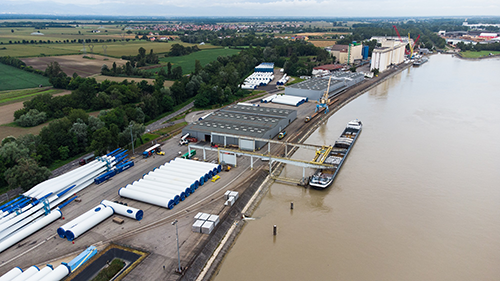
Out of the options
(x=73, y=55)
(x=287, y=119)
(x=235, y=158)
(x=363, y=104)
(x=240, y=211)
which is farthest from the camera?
(x=73, y=55)

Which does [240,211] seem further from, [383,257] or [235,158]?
[383,257]

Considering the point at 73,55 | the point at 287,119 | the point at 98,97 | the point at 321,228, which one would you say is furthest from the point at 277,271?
the point at 73,55

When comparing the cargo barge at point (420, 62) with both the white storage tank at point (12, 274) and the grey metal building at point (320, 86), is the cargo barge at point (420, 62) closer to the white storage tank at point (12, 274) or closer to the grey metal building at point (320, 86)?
the grey metal building at point (320, 86)

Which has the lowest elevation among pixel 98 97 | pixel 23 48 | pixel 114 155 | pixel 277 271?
pixel 277 271

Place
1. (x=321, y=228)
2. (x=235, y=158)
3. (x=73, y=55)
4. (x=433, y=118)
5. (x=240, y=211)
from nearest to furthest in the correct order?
(x=321, y=228), (x=240, y=211), (x=235, y=158), (x=433, y=118), (x=73, y=55)

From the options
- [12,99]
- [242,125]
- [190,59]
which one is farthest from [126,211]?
[190,59]

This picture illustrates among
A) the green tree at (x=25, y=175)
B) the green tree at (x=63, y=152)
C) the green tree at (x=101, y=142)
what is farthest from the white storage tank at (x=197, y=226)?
the green tree at (x=63, y=152)

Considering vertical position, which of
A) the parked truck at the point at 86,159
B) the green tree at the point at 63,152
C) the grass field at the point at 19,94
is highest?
the grass field at the point at 19,94

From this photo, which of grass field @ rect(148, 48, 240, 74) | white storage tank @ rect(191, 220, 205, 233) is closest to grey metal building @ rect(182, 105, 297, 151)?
white storage tank @ rect(191, 220, 205, 233)
